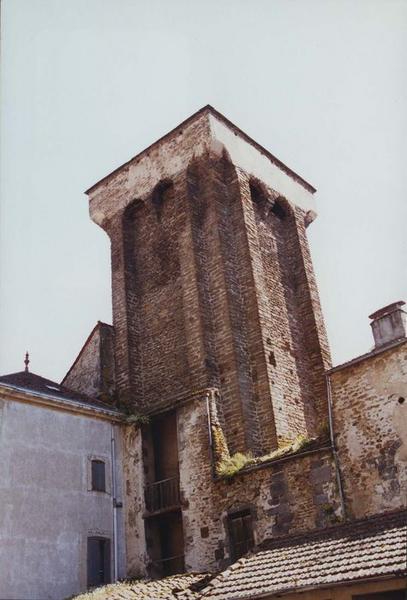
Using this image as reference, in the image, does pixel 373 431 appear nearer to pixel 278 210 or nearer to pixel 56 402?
pixel 56 402

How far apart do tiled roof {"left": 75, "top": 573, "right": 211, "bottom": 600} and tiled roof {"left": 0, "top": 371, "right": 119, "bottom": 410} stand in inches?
205

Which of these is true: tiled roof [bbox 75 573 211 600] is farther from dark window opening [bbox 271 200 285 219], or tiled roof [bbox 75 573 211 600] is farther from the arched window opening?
dark window opening [bbox 271 200 285 219]

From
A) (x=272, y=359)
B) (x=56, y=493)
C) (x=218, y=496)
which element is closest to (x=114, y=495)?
(x=56, y=493)

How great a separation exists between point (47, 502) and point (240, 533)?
4.90 meters

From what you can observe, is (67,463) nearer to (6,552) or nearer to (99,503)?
(99,503)

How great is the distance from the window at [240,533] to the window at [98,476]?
4033 millimetres

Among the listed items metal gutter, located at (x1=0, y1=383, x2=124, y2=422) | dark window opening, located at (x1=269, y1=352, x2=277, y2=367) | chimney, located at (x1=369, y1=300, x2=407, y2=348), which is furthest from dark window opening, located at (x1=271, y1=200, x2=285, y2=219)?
chimney, located at (x1=369, y1=300, x2=407, y2=348)

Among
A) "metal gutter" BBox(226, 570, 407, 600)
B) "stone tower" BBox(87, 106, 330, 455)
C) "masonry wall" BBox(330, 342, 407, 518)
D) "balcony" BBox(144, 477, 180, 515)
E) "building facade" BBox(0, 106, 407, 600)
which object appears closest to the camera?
"metal gutter" BBox(226, 570, 407, 600)

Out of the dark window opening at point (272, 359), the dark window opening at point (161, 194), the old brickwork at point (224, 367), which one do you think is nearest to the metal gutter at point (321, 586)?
the old brickwork at point (224, 367)

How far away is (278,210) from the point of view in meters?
26.2

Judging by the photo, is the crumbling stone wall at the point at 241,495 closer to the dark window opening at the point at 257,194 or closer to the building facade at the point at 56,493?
the building facade at the point at 56,493

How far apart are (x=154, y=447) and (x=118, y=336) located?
4895 millimetres

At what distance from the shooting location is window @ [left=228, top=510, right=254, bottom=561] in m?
16.3

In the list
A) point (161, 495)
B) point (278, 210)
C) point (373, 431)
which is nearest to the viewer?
point (373, 431)
